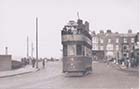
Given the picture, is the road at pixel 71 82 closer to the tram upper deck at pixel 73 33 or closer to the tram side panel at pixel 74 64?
the tram side panel at pixel 74 64

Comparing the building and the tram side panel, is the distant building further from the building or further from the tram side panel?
the building

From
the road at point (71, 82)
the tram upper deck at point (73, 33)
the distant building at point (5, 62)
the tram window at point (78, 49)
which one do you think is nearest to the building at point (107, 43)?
the distant building at point (5, 62)

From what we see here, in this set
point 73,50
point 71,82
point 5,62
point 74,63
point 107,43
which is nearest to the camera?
point 71,82

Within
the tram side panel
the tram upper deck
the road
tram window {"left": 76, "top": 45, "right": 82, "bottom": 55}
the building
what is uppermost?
the building

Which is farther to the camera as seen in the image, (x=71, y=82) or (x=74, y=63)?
(x=74, y=63)

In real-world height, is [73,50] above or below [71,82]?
above

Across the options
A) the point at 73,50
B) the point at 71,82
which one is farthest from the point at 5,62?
the point at 71,82

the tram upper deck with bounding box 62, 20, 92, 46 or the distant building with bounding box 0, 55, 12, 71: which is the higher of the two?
the tram upper deck with bounding box 62, 20, 92, 46

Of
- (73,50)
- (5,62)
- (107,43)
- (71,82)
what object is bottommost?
(71,82)

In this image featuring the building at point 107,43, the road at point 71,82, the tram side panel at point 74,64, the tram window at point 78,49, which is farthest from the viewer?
the building at point 107,43

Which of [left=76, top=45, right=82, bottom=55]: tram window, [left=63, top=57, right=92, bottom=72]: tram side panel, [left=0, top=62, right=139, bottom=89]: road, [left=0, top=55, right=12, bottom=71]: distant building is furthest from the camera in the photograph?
[left=0, top=55, right=12, bottom=71]: distant building

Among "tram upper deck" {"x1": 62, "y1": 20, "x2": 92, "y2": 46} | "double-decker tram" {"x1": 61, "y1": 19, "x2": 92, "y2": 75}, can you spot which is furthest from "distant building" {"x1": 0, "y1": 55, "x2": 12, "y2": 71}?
"double-decker tram" {"x1": 61, "y1": 19, "x2": 92, "y2": 75}

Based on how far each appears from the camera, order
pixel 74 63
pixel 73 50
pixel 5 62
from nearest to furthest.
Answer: pixel 74 63
pixel 73 50
pixel 5 62

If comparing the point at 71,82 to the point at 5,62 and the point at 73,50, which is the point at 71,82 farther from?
the point at 5,62
